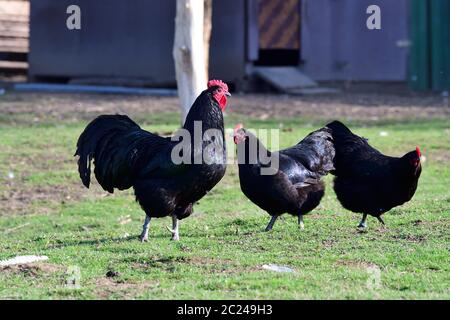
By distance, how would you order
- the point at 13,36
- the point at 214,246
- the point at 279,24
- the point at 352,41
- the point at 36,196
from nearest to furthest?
the point at 214,246, the point at 36,196, the point at 279,24, the point at 352,41, the point at 13,36

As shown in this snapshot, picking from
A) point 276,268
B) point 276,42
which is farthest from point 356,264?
point 276,42

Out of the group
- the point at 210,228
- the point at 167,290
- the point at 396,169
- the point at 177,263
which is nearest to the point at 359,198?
the point at 396,169

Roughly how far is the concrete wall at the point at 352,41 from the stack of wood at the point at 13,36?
8125 mm

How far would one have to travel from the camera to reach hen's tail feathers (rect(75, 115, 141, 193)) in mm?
9570

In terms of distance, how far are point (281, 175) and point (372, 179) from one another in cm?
99

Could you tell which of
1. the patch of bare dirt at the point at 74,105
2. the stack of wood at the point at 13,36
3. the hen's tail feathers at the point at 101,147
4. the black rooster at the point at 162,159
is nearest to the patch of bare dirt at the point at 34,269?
the black rooster at the point at 162,159

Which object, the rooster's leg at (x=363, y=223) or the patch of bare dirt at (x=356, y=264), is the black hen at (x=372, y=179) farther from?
the patch of bare dirt at (x=356, y=264)

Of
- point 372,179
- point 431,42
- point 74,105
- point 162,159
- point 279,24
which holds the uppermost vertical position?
point 279,24

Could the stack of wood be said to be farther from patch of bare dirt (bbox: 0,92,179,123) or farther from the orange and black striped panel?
the orange and black striped panel

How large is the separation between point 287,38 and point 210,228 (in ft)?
48.4

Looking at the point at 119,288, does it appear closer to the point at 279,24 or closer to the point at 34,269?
the point at 34,269

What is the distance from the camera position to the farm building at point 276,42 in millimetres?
23438

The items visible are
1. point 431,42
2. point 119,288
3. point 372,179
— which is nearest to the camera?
point 119,288

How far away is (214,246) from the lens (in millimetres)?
8820
